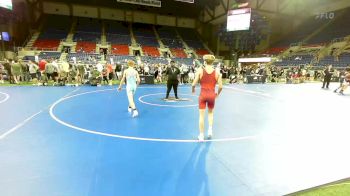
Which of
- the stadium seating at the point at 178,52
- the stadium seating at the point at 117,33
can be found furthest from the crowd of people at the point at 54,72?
the stadium seating at the point at 117,33

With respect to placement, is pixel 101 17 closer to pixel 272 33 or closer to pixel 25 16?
pixel 25 16

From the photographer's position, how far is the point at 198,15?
47.2 m

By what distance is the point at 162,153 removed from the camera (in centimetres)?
475

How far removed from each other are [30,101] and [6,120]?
324 cm

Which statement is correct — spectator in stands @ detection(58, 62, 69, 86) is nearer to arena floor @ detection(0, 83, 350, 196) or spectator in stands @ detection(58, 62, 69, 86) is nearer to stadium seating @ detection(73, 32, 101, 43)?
arena floor @ detection(0, 83, 350, 196)

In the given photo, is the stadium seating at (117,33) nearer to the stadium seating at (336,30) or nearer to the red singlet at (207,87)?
the stadium seating at (336,30)

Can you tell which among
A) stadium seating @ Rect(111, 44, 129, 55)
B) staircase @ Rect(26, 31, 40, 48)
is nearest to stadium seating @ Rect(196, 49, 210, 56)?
stadium seating @ Rect(111, 44, 129, 55)

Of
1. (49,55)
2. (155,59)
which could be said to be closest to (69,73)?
(49,55)

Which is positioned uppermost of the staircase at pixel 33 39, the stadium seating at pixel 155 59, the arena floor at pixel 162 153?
the staircase at pixel 33 39

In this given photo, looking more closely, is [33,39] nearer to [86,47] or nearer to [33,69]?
[86,47]

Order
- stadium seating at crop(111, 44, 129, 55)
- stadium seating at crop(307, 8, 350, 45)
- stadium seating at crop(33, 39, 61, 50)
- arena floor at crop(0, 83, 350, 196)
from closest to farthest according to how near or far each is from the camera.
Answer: arena floor at crop(0, 83, 350, 196)
stadium seating at crop(307, 8, 350, 45)
stadium seating at crop(33, 39, 61, 50)
stadium seating at crop(111, 44, 129, 55)

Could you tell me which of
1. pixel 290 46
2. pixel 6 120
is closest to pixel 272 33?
pixel 290 46

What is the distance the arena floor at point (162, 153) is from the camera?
11.7 ft

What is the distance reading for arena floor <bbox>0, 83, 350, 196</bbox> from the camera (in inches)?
141
